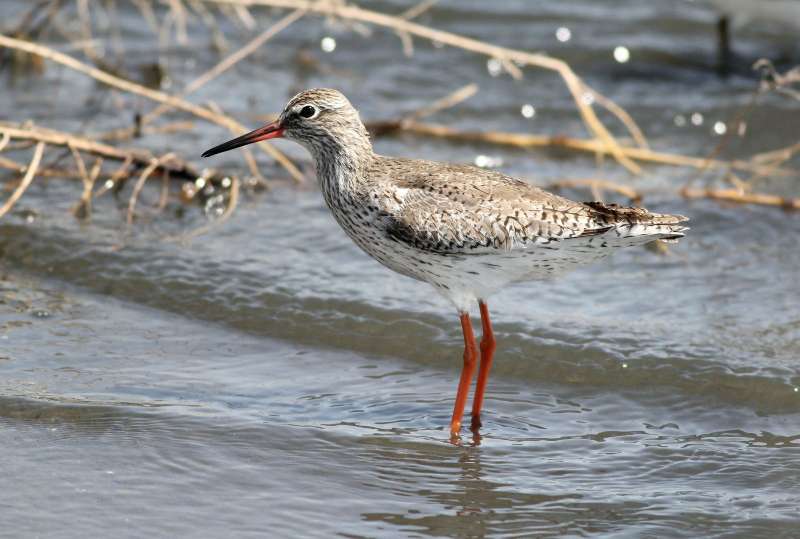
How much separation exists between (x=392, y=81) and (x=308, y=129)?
5.66 metres

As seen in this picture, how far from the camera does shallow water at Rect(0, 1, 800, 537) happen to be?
17.4 ft

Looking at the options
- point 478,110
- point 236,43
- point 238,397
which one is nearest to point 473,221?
point 238,397

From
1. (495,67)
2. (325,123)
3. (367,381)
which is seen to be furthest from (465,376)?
(495,67)

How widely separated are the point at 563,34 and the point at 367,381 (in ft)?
24.3

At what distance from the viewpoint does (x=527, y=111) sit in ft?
38.0

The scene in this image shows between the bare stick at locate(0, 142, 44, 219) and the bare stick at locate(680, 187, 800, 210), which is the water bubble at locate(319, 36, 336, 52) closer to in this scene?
the bare stick at locate(680, 187, 800, 210)

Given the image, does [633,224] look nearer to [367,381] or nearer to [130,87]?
[367,381]

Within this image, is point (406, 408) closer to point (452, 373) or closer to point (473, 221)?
point (452, 373)

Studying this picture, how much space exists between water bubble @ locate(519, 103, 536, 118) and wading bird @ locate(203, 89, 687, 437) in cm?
510

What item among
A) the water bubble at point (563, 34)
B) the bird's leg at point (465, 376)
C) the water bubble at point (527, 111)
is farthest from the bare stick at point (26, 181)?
the water bubble at point (563, 34)

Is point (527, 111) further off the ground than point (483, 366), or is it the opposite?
point (527, 111)

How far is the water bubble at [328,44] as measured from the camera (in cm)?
1303

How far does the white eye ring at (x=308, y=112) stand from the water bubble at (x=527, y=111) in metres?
5.17

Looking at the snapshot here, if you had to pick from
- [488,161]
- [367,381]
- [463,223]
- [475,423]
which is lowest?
[475,423]
